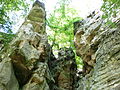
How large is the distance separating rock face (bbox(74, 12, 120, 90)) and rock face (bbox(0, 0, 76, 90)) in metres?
2.21

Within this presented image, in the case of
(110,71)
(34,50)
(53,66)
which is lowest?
(53,66)

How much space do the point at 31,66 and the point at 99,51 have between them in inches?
207

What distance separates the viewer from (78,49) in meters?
17.0

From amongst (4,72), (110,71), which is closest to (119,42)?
(110,71)

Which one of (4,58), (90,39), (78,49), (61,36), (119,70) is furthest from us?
(61,36)

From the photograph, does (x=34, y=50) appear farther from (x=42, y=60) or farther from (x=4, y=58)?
(x=4, y=58)

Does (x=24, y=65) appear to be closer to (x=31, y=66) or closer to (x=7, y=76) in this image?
(x=31, y=66)

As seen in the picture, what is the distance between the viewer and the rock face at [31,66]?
1224 centimetres

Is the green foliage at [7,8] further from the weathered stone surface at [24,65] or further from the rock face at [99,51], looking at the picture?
the rock face at [99,51]

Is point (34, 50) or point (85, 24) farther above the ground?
point (85, 24)

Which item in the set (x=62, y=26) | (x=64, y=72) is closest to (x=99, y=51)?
(x=64, y=72)

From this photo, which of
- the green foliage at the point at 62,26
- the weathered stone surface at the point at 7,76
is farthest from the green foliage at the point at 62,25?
the weathered stone surface at the point at 7,76

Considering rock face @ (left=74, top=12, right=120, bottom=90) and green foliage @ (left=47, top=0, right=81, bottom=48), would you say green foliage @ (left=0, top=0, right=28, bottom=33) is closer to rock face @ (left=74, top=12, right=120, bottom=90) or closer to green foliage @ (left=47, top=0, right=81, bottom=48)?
rock face @ (left=74, top=12, right=120, bottom=90)

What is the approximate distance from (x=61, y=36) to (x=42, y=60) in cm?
846
